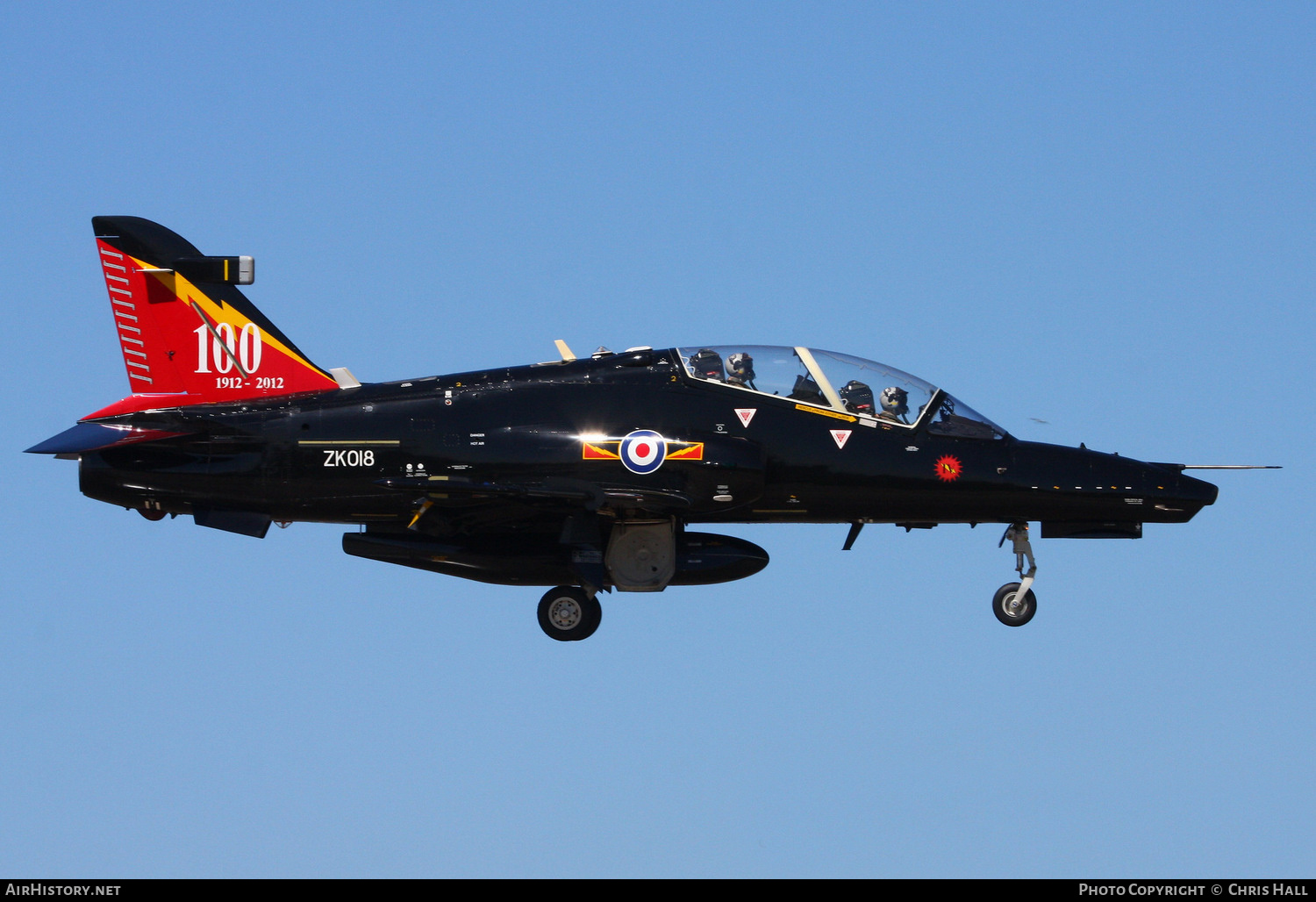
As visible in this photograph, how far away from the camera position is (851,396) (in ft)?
102

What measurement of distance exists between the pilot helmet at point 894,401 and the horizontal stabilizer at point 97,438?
36.0ft

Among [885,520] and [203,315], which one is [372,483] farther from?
[885,520]

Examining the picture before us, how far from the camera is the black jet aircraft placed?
30.4m

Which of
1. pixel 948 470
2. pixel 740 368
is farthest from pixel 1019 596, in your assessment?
pixel 740 368

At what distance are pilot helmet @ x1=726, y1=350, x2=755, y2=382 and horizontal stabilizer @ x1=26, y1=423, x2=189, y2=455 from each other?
28.3ft

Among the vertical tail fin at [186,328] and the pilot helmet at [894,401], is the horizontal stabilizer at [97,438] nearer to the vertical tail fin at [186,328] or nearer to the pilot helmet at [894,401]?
the vertical tail fin at [186,328]

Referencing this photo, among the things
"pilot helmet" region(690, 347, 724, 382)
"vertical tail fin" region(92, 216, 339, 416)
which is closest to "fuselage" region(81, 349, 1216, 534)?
"pilot helmet" region(690, 347, 724, 382)

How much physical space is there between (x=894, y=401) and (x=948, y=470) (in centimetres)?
140

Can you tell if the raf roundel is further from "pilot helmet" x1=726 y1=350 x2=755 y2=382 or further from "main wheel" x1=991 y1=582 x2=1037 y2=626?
"main wheel" x1=991 y1=582 x2=1037 y2=626

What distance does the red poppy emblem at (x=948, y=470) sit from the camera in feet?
101

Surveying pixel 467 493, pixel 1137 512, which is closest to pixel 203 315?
pixel 467 493

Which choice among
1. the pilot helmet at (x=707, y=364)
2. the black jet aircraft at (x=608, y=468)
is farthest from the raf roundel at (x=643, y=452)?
the pilot helmet at (x=707, y=364)

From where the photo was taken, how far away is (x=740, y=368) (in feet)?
102

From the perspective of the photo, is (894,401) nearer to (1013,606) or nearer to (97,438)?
(1013,606)
